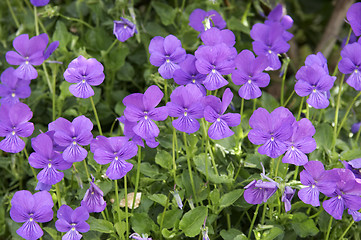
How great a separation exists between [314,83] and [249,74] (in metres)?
0.19

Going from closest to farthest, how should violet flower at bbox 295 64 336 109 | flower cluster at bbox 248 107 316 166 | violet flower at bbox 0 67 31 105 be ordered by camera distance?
1. flower cluster at bbox 248 107 316 166
2. violet flower at bbox 295 64 336 109
3. violet flower at bbox 0 67 31 105

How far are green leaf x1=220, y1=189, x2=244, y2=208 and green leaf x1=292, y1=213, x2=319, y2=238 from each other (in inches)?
7.9

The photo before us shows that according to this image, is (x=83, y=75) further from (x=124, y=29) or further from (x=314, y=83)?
(x=314, y=83)

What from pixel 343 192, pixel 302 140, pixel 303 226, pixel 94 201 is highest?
pixel 302 140

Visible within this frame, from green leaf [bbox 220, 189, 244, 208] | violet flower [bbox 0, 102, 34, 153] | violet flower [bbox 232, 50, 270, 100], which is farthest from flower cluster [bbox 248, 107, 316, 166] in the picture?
violet flower [bbox 0, 102, 34, 153]

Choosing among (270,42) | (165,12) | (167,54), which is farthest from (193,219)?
(165,12)

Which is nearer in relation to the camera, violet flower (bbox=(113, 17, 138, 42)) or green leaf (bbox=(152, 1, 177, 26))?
violet flower (bbox=(113, 17, 138, 42))

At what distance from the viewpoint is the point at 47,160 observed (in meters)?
1.30

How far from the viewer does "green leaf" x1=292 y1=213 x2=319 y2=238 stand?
1.48 m

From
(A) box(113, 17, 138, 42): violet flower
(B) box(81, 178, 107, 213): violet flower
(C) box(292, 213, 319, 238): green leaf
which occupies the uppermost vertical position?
(A) box(113, 17, 138, 42): violet flower

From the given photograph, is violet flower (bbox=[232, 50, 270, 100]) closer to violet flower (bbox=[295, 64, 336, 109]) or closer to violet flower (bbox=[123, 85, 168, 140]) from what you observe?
violet flower (bbox=[295, 64, 336, 109])

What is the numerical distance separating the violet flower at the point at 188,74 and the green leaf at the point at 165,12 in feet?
2.53

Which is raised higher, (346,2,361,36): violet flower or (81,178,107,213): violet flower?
(346,2,361,36): violet flower

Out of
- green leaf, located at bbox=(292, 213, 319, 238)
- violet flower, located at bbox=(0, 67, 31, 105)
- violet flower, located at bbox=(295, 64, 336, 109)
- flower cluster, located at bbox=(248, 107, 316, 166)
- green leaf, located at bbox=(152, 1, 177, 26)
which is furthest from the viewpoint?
green leaf, located at bbox=(152, 1, 177, 26)
